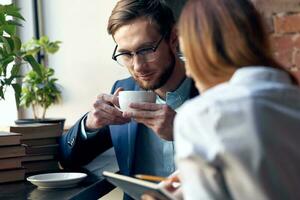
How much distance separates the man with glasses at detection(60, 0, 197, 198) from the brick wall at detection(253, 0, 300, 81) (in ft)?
0.95

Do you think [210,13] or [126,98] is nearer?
[210,13]

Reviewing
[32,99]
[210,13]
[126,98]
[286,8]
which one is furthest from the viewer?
[32,99]

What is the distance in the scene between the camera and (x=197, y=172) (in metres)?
0.82

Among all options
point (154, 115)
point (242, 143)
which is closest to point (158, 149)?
point (154, 115)

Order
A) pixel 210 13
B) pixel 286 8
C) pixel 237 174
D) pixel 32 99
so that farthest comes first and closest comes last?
pixel 32 99
pixel 286 8
pixel 210 13
pixel 237 174

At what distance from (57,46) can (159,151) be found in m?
0.82

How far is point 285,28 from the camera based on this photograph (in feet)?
5.80

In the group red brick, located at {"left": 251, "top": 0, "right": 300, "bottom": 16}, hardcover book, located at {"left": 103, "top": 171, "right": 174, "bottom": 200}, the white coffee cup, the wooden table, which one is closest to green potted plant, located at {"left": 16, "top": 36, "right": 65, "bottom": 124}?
the wooden table

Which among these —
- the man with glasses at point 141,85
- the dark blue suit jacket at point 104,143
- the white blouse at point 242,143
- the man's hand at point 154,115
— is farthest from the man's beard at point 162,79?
the white blouse at point 242,143

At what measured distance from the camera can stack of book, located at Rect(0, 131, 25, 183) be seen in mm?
1743

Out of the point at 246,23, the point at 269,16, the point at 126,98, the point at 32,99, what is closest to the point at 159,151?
the point at 126,98

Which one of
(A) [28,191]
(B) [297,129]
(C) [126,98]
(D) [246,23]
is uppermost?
(D) [246,23]

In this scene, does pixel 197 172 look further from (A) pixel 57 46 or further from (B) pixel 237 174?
(A) pixel 57 46

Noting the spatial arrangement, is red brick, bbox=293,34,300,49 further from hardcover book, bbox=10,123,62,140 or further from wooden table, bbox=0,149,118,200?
hardcover book, bbox=10,123,62,140
